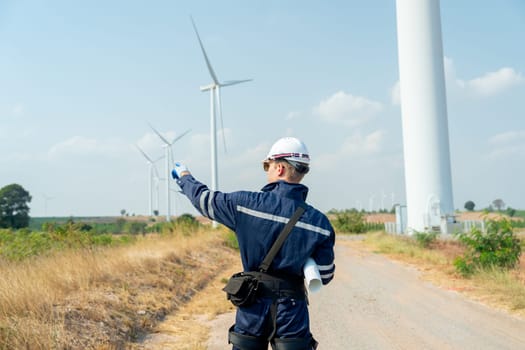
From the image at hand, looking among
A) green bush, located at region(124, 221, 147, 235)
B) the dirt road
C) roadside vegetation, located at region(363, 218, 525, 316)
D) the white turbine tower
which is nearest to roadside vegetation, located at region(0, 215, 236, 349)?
the dirt road

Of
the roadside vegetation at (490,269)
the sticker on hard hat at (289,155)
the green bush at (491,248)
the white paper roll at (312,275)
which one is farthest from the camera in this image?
the green bush at (491,248)

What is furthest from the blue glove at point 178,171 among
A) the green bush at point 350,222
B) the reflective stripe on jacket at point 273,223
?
the green bush at point 350,222

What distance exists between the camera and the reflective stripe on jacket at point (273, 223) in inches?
131

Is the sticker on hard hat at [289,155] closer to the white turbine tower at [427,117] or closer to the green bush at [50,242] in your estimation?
the green bush at [50,242]

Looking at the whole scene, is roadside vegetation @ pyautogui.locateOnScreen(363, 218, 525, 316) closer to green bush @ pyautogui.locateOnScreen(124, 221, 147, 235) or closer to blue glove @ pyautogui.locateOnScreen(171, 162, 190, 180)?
blue glove @ pyautogui.locateOnScreen(171, 162, 190, 180)

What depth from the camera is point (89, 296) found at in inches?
307

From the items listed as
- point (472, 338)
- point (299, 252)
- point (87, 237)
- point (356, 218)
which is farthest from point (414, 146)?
point (299, 252)

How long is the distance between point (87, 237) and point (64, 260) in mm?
3330

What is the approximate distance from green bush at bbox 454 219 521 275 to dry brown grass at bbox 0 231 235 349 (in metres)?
6.81

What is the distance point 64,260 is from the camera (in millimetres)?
9594

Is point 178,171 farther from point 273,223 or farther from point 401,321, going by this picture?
point 401,321

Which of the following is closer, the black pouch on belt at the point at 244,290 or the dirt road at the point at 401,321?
the black pouch on belt at the point at 244,290

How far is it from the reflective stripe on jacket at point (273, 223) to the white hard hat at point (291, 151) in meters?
0.19

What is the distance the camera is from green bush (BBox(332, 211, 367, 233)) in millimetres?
45125
